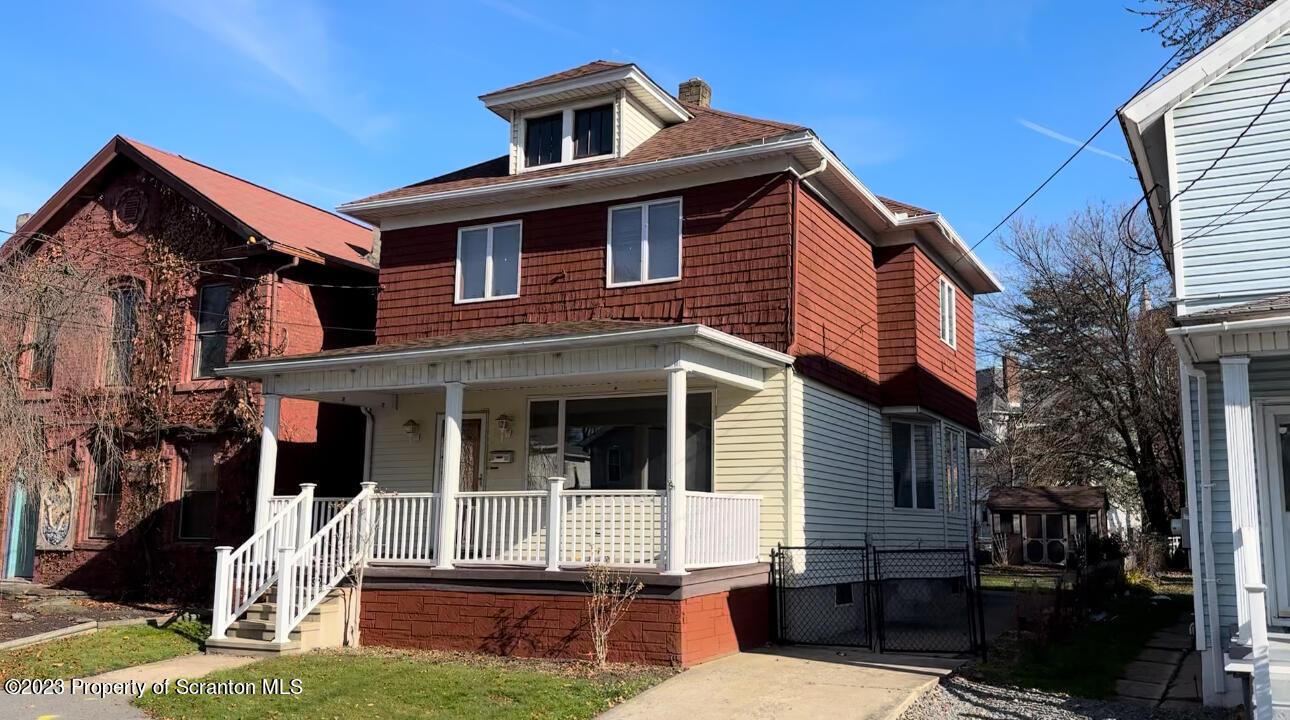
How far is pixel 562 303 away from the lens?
15.4 m

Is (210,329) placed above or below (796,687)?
above

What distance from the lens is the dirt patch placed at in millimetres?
14086

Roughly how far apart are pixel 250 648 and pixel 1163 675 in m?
10.2

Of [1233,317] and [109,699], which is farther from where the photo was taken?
[109,699]

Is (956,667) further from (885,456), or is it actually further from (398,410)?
(398,410)

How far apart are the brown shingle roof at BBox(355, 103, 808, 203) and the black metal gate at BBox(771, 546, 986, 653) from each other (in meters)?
5.74

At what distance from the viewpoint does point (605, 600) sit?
11.5 m

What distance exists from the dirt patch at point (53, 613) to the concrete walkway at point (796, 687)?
902cm

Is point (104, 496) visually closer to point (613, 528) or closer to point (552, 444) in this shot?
point (552, 444)

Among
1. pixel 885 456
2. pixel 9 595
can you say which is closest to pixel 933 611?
pixel 885 456

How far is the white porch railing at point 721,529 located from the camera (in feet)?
39.0

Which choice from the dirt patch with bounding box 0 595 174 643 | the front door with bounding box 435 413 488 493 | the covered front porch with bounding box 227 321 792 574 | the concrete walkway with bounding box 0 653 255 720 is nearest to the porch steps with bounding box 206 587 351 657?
the concrete walkway with bounding box 0 653 255 720

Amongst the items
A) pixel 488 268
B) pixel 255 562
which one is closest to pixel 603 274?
pixel 488 268

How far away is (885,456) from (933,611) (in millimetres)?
2588
